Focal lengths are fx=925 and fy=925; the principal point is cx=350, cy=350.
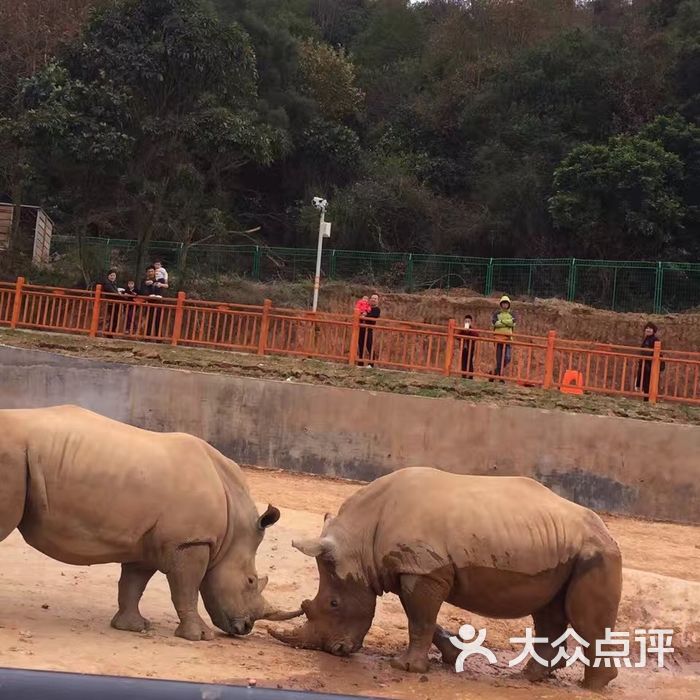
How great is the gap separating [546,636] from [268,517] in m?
2.41

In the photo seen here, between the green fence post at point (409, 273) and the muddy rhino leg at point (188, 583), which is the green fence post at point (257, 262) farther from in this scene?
the muddy rhino leg at point (188, 583)

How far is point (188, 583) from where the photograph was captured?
266 inches

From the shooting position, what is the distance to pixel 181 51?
2331 centimetres

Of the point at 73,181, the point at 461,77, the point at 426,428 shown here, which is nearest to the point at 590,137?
the point at 461,77

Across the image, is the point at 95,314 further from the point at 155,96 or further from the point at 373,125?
the point at 373,125

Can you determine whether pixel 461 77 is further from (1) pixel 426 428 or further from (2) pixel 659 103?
(1) pixel 426 428

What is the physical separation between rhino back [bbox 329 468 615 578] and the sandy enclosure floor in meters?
→ 0.90

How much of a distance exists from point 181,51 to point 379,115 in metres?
18.3

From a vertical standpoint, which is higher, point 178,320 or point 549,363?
point 178,320

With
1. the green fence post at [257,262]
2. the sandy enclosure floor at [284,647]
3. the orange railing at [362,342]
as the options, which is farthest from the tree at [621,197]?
the sandy enclosure floor at [284,647]

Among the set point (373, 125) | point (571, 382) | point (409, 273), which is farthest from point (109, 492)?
point (373, 125)

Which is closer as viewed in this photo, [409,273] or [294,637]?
[294,637]

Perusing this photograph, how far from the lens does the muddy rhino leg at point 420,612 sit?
6.78 metres

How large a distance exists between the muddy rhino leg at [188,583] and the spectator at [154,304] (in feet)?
34.6
